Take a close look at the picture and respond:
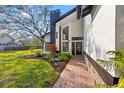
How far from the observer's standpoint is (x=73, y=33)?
78.3 feet

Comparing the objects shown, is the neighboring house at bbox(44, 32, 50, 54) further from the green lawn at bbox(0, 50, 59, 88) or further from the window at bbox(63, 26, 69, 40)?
the green lawn at bbox(0, 50, 59, 88)

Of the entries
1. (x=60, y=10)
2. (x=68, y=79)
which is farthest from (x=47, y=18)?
(x=68, y=79)

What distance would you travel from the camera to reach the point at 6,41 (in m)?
36.6

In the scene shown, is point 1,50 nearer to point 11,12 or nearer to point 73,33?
point 11,12

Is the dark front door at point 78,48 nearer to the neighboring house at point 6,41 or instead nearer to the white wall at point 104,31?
the neighboring house at point 6,41

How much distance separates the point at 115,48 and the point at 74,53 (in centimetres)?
1886

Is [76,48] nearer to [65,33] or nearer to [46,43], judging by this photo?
[65,33]

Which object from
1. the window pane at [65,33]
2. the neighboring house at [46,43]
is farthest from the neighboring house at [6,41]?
the window pane at [65,33]

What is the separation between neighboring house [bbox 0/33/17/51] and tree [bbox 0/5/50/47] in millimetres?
826

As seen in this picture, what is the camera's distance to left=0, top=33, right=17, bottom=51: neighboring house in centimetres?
3183

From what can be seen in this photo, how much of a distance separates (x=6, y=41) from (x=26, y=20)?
573 cm

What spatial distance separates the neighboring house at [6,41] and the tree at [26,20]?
826 mm

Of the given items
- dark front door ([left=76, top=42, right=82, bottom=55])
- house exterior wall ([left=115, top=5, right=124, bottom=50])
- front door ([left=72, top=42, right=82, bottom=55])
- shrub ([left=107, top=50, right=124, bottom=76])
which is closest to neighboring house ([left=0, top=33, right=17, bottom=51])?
front door ([left=72, top=42, right=82, bottom=55])
